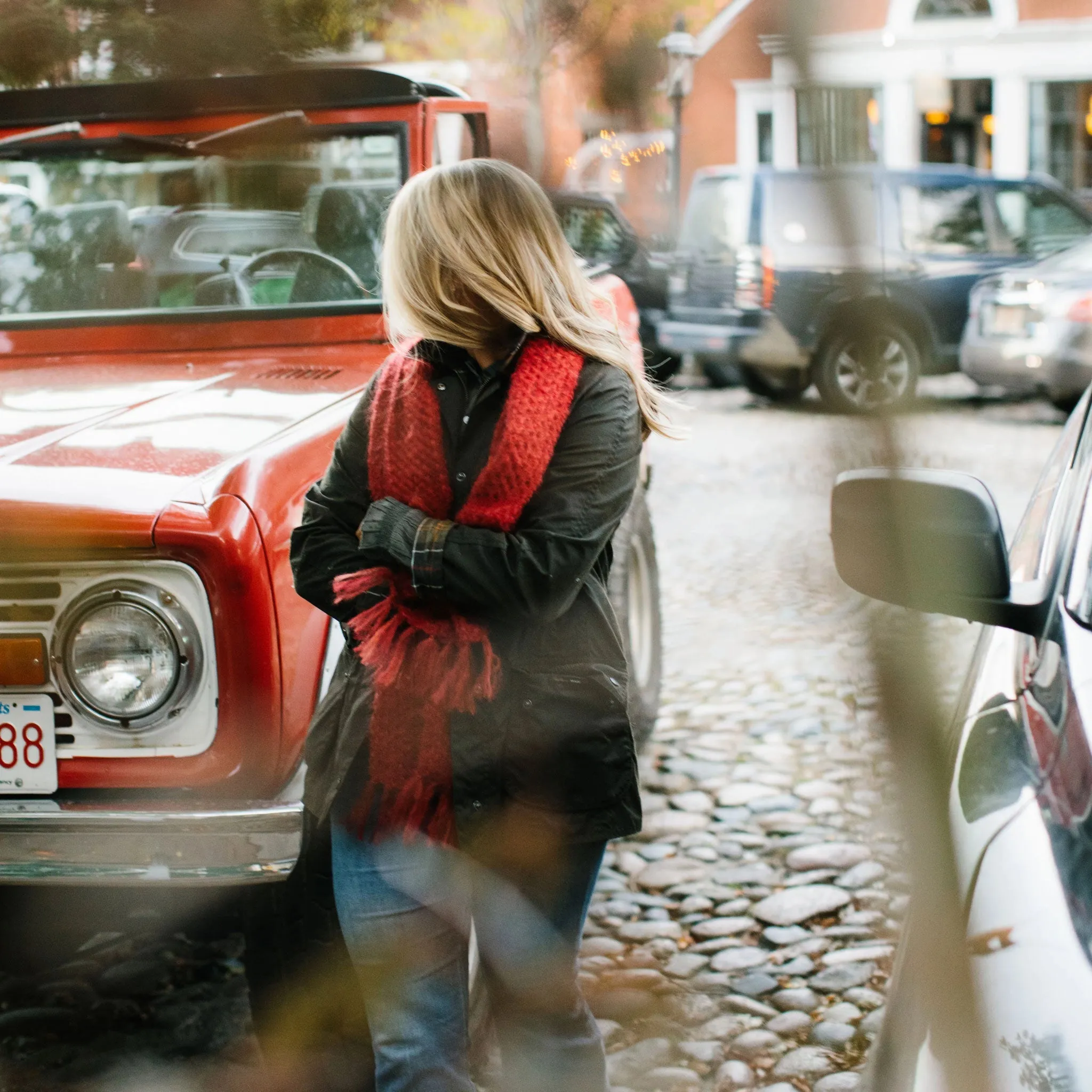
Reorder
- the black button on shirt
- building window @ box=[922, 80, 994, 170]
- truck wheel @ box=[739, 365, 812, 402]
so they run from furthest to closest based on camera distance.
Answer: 1. building window @ box=[922, 80, 994, 170]
2. the black button on shirt
3. truck wheel @ box=[739, 365, 812, 402]

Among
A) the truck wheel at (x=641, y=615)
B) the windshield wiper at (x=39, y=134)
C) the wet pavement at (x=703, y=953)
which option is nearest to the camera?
the wet pavement at (x=703, y=953)

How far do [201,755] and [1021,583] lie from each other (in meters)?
1.14

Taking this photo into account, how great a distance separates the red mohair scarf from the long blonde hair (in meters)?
0.05

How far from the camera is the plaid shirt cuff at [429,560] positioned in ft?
5.15

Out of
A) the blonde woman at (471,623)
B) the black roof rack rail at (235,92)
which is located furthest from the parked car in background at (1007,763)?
the blonde woman at (471,623)

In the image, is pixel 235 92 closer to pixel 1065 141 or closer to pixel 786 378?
pixel 786 378

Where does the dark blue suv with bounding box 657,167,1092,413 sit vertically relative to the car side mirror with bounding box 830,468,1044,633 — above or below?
above

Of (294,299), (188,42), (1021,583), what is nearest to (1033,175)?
(294,299)

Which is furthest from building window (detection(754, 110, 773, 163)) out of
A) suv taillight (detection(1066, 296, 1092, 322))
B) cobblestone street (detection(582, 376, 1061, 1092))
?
suv taillight (detection(1066, 296, 1092, 322))

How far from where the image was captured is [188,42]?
0.62 meters

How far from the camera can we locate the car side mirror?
54cm

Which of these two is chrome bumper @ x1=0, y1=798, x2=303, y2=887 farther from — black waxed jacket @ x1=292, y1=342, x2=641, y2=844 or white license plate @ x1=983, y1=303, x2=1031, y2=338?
white license plate @ x1=983, y1=303, x2=1031, y2=338

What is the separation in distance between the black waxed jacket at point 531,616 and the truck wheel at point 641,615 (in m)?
1.87

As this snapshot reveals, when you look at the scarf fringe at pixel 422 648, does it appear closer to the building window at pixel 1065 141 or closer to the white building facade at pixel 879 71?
the white building facade at pixel 879 71
